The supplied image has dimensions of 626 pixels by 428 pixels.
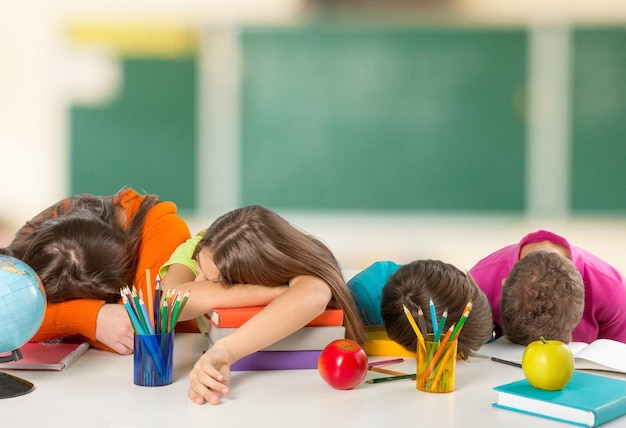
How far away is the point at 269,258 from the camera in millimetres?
1690

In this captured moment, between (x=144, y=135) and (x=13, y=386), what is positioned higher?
(x=144, y=135)

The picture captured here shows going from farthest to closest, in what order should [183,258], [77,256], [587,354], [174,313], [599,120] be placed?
1. [599,120]
2. [183,258]
3. [77,256]
4. [587,354]
5. [174,313]

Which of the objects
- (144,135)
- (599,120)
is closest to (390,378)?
(144,135)

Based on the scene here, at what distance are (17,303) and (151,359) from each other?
27cm

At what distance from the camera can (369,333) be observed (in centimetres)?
182

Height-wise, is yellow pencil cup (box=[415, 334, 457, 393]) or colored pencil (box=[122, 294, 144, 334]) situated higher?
colored pencil (box=[122, 294, 144, 334])

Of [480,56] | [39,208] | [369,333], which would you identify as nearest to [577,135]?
[480,56]

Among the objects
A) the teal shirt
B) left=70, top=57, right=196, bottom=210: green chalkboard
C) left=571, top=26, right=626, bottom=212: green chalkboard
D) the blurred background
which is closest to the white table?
the teal shirt

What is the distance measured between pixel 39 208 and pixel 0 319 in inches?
198

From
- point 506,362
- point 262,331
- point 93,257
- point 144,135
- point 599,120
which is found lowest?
point 506,362

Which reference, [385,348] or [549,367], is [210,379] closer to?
[385,348]

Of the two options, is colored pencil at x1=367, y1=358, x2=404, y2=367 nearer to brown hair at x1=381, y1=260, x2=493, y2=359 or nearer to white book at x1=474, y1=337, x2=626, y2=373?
brown hair at x1=381, y1=260, x2=493, y2=359

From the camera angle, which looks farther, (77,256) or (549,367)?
(77,256)

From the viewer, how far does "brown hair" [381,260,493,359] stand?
168cm
